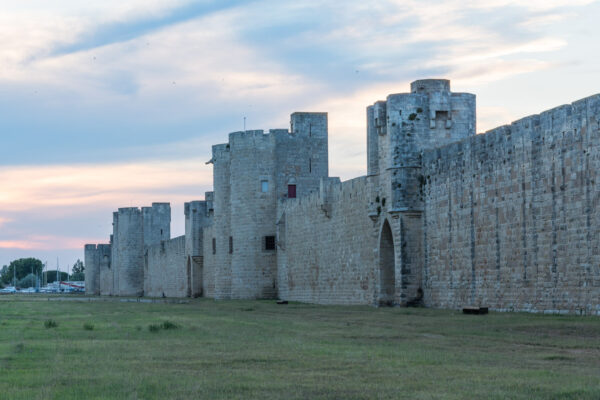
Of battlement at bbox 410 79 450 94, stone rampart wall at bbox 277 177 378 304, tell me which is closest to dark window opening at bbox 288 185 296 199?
stone rampart wall at bbox 277 177 378 304

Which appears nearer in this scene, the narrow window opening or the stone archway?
the stone archway

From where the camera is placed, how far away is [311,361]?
11625 mm

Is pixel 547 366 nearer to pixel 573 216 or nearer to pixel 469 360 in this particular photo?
pixel 469 360

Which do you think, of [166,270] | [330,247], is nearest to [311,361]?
[330,247]

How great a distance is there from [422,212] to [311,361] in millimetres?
17667

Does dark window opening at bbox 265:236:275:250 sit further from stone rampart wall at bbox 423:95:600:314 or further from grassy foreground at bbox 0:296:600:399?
grassy foreground at bbox 0:296:600:399

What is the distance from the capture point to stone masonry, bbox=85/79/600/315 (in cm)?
2103

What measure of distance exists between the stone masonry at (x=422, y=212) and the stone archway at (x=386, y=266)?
4cm

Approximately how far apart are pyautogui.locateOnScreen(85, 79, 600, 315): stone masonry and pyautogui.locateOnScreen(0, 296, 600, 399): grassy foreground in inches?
127

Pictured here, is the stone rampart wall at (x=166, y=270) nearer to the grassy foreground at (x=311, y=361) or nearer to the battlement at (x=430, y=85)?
the battlement at (x=430, y=85)

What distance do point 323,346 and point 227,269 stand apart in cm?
Result: 3397

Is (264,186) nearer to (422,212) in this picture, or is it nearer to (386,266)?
(386,266)

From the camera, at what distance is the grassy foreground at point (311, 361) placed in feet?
29.4

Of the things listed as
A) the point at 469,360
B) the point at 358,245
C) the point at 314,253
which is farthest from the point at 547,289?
the point at 314,253
